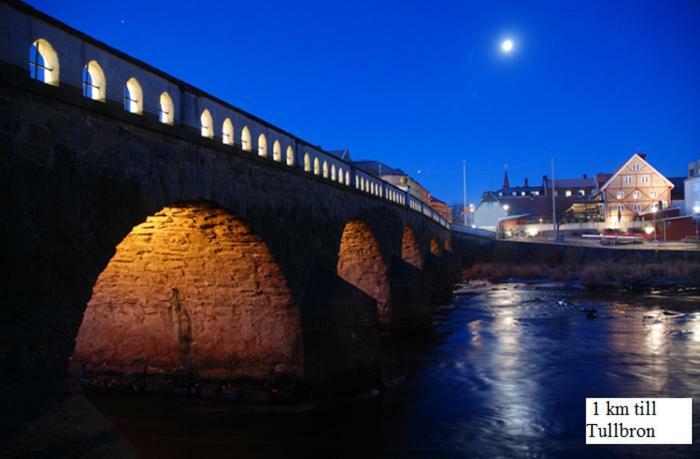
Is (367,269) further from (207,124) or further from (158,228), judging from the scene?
(207,124)

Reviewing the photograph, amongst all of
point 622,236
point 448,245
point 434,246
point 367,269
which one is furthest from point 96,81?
point 622,236

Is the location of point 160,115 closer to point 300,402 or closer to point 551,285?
point 300,402

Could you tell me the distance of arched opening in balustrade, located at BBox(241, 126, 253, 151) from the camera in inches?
423

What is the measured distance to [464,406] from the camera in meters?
12.9

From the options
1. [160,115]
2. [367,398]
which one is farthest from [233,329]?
[160,115]

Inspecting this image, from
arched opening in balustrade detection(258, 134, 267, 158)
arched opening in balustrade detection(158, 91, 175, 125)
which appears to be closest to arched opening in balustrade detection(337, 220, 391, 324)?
arched opening in balustrade detection(258, 134, 267, 158)

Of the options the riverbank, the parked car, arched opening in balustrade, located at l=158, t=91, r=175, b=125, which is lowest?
the riverbank

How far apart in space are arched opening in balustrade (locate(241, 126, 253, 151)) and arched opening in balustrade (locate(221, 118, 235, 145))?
42 centimetres

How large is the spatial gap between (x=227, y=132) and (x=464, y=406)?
8.14m

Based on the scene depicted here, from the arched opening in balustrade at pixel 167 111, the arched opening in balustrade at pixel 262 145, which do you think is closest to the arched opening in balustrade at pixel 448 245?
the arched opening in balustrade at pixel 262 145

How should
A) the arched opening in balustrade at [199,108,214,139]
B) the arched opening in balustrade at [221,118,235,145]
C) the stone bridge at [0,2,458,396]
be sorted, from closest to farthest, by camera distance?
the stone bridge at [0,2,458,396] < the arched opening in balustrade at [199,108,214,139] < the arched opening in balustrade at [221,118,235,145]

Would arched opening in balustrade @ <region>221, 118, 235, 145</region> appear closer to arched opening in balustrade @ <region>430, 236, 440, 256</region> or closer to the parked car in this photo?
arched opening in balustrade @ <region>430, 236, 440, 256</region>

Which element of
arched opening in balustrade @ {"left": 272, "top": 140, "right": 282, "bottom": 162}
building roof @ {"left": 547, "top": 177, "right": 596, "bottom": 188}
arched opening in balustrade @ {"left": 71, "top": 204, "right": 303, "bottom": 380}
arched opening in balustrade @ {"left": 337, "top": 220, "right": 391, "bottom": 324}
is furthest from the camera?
building roof @ {"left": 547, "top": 177, "right": 596, "bottom": 188}

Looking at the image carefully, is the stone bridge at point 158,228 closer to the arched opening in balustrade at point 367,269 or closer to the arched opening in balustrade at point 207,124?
the arched opening in balustrade at point 207,124
